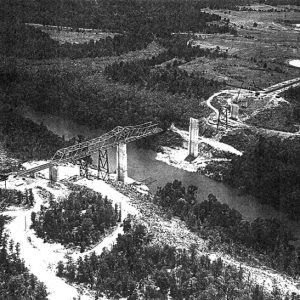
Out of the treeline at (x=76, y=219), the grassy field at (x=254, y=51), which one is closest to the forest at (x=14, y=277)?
the treeline at (x=76, y=219)

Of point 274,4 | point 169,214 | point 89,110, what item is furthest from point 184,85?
point 274,4

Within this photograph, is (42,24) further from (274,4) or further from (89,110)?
(274,4)

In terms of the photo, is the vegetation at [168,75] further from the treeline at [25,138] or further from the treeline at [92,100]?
the treeline at [25,138]

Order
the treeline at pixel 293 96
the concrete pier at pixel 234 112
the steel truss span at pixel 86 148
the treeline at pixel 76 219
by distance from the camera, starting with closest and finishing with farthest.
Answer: the treeline at pixel 76 219
the steel truss span at pixel 86 148
the concrete pier at pixel 234 112
the treeline at pixel 293 96

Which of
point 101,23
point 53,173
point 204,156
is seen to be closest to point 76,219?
point 53,173

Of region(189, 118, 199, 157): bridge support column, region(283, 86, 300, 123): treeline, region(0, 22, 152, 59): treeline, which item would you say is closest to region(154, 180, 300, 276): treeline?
region(189, 118, 199, 157): bridge support column
